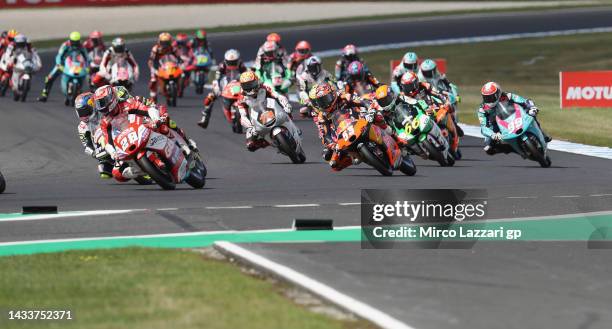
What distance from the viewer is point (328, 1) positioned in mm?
64625

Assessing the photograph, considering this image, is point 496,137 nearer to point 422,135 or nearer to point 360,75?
point 422,135

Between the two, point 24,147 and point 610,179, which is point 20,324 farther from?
point 24,147

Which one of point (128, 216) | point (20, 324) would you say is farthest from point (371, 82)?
point (20, 324)

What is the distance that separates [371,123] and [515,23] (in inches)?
1633

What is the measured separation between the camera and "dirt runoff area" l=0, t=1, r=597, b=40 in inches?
2237

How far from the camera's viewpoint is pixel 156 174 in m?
20.0

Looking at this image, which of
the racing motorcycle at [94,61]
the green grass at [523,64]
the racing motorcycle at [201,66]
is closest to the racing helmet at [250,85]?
the green grass at [523,64]

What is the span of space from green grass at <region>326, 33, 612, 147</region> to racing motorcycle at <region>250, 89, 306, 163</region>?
10422 millimetres

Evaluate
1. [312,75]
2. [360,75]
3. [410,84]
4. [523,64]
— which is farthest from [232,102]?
[523,64]

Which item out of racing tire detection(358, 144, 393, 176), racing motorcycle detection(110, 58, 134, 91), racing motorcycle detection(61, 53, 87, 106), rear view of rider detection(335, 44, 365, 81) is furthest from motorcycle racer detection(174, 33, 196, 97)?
racing tire detection(358, 144, 393, 176)

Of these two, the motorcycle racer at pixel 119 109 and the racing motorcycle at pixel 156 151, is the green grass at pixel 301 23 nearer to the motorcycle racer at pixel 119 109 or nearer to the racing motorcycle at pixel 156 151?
the motorcycle racer at pixel 119 109

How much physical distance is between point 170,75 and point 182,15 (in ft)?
75.8

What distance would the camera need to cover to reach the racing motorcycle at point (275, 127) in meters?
24.5

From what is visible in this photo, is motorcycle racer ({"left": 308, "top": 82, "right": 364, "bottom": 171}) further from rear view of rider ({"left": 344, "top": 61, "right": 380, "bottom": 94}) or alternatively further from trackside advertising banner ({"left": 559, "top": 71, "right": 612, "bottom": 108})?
trackside advertising banner ({"left": 559, "top": 71, "right": 612, "bottom": 108})
